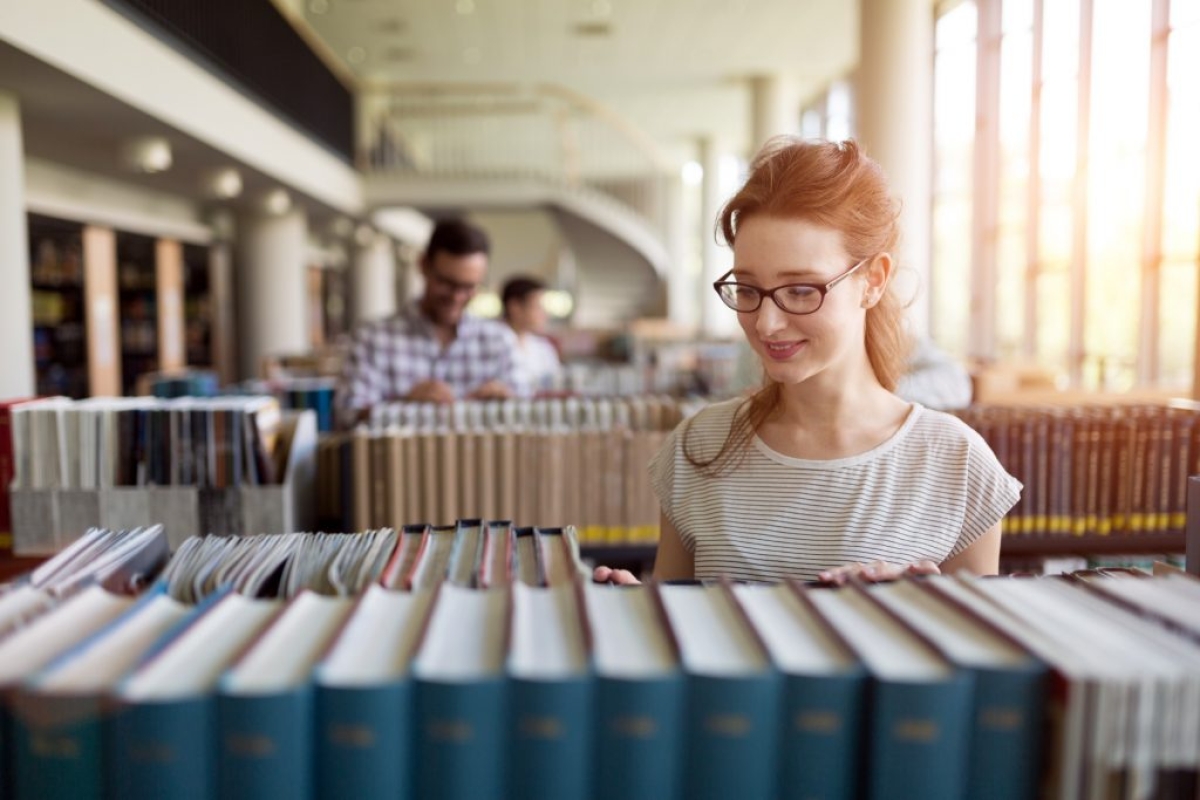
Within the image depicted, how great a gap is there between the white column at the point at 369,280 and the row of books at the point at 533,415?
12.1 meters

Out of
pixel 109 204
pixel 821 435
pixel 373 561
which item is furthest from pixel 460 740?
pixel 109 204

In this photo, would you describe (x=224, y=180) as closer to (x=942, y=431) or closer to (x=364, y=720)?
(x=942, y=431)

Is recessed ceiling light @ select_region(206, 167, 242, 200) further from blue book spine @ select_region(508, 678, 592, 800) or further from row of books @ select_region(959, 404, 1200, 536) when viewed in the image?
blue book spine @ select_region(508, 678, 592, 800)

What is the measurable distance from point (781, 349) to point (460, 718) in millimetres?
814

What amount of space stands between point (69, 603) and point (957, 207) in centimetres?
1096

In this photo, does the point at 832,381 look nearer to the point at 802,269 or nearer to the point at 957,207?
the point at 802,269

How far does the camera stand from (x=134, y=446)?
2.64 metres

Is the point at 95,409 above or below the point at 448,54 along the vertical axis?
below

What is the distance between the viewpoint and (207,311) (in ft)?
37.6

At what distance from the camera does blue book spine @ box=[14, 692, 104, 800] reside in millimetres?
783

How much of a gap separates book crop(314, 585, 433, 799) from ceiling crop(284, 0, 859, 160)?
893cm

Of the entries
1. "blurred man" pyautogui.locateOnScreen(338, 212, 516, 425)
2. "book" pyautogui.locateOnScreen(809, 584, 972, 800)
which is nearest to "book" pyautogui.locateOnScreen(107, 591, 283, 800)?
"book" pyautogui.locateOnScreen(809, 584, 972, 800)

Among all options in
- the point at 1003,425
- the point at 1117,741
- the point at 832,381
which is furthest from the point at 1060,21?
the point at 1117,741

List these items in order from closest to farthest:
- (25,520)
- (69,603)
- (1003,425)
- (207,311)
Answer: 1. (69,603)
2. (25,520)
3. (1003,425)
4. (207,311)
